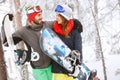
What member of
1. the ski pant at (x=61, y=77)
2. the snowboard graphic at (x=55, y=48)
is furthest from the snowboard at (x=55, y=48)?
the ski pant at (x=61, y=77)

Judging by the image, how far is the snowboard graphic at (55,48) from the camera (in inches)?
213

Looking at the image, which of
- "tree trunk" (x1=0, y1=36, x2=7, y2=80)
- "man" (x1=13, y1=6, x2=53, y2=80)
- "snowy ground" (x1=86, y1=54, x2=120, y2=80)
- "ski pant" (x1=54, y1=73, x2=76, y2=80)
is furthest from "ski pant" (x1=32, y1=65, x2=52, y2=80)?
"snowy ground" (x1=86, y1=54, x2=120, y2=80)

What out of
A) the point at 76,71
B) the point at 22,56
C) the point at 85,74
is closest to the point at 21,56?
the point at 22,56

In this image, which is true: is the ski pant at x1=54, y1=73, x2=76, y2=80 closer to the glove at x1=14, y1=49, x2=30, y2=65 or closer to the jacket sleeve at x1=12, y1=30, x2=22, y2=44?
the glove at x1=14, y1=49, x2=30, y2=65

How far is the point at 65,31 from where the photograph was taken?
17.7 feet

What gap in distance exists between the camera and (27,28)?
5504mm

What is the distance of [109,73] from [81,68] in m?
12.6

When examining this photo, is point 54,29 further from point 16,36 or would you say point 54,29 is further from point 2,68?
point 2,68

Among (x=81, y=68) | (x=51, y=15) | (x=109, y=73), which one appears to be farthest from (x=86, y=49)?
(x=81, y=68)

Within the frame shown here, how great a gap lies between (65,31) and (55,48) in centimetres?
29

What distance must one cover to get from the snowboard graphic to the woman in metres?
0.09

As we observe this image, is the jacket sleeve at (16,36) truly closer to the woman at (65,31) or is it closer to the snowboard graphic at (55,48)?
the snowboard graphic at (55,48)

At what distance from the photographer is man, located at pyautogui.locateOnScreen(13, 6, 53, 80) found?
5.43m

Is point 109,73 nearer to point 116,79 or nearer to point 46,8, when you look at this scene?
point 116,79
